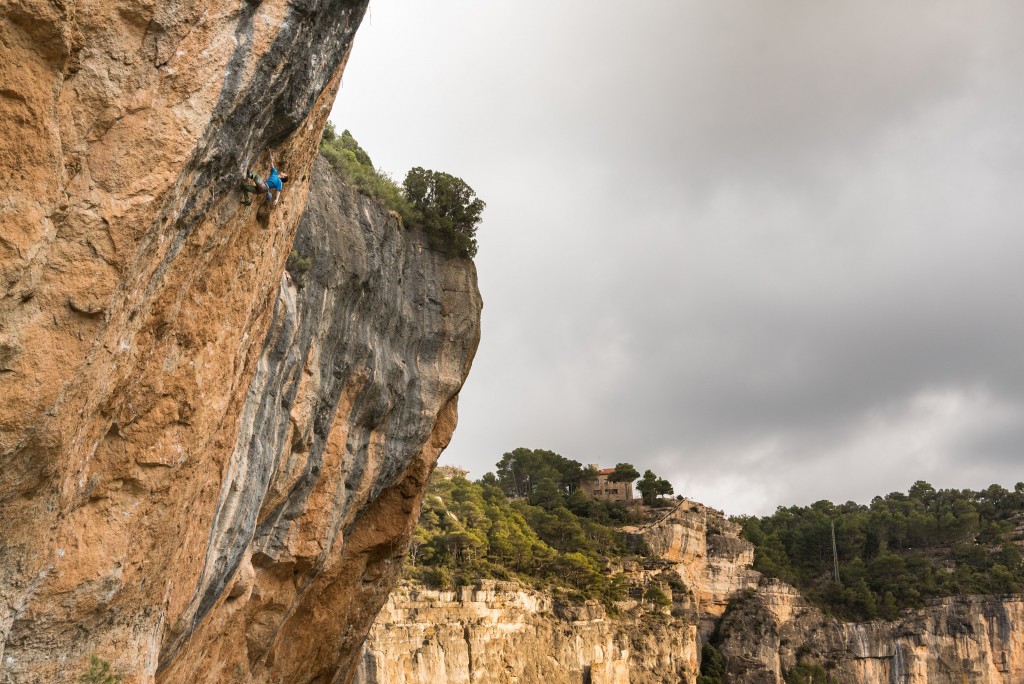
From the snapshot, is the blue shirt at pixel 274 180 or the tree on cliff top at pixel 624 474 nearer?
the blue shirt at pixel 274 180

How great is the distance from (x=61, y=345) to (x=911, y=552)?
97.7m

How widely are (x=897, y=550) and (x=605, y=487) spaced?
1293 inches

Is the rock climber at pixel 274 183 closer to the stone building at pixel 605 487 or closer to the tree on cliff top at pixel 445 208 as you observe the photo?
the tree on cliff top at pixel 445 208

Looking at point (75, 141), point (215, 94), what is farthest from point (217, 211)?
point (75, 141)

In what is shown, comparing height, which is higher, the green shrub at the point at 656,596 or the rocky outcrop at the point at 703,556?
the rocky outcrop at the point at 703,556

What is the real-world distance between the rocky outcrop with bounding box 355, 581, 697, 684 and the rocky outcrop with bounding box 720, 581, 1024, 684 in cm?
1669

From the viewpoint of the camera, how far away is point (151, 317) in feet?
27.8

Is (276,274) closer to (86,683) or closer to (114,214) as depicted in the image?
(114,214)

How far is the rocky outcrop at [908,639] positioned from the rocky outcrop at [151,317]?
2664 inches

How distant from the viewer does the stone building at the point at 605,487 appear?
91000 mm

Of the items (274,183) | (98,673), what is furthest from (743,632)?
(274,183)

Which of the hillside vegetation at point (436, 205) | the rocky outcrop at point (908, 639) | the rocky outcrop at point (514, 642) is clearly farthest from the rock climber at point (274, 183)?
the rocky outcrop at point (908, 639)

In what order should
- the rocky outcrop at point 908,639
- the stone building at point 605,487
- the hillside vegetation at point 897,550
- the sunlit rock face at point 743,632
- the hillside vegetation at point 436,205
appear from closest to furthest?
the hillside vegetation at point 436,205 → the sunlit rock face at point 743,632 → the rocky outcrop at point 908,639 → the hillside vegetation at point 897,550 → the stone building at point 605,487

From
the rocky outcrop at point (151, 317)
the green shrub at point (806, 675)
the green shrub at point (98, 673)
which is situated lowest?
the green shrub at point (98, 673)
